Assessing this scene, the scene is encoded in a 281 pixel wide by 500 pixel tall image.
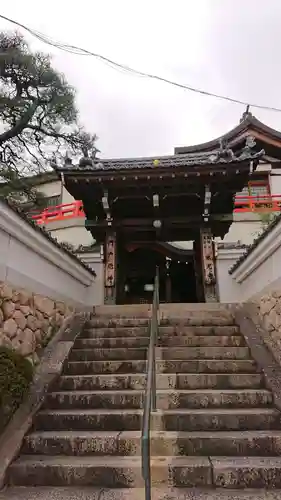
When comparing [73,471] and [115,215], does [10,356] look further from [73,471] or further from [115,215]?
[115,215]

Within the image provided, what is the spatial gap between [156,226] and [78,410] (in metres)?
6.23

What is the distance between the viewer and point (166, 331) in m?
5.74

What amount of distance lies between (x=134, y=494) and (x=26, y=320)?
2.62 metres

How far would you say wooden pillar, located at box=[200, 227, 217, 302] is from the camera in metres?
8.83

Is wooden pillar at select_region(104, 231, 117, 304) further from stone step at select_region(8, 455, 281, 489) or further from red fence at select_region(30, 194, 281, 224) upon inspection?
red fence at select_region(30, 194, 281, 224)

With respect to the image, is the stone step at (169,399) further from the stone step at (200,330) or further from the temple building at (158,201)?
the temple building at (158,201)

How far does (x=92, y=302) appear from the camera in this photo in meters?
9.52

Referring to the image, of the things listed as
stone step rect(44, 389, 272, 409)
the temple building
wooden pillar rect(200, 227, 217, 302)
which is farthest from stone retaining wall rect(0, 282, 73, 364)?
wooden pillar rect(200, 227, 217, 302)

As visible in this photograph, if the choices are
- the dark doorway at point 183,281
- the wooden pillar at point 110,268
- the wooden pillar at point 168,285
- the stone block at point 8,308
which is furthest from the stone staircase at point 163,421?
the dark doorway at point 183,281

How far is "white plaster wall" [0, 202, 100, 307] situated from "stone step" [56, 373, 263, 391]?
5.15 feet

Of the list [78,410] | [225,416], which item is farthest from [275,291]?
[78,410]

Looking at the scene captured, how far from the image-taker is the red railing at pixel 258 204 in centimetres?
1708

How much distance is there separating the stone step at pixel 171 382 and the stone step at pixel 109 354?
2.03 feet

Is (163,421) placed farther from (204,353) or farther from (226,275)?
(226,275)
